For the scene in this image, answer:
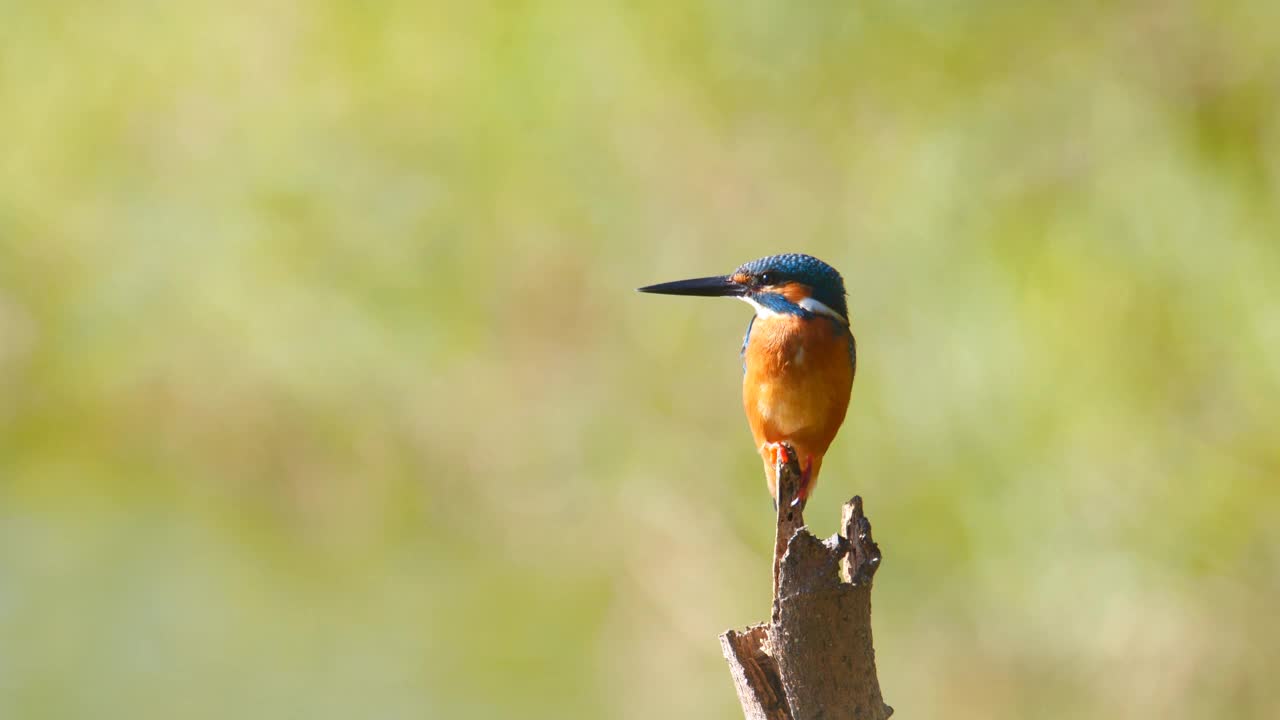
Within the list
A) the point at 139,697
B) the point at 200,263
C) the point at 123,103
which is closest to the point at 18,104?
the point at 123,103

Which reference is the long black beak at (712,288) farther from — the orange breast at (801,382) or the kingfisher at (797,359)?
the orange breast at (801,382)

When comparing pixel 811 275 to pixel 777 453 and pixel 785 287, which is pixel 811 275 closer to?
pixel 785 287

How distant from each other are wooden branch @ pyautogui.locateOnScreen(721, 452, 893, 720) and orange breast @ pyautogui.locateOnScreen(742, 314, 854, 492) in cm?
40

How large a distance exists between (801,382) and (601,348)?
477 cm

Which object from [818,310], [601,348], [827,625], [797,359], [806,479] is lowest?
[827,625]

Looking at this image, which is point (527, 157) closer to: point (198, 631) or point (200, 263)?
point (200, 263)

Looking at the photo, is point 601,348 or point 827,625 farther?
point 601,348

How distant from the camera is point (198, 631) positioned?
266 inches

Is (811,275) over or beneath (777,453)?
over

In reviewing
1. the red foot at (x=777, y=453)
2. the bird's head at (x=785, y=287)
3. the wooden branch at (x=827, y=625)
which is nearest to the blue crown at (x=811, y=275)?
the bird's head at (x=785, y=287)

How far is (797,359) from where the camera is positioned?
7.68ft

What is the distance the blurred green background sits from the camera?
529 cm

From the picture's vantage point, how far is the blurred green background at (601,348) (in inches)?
208

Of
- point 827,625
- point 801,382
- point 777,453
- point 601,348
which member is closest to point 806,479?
point 777,453
